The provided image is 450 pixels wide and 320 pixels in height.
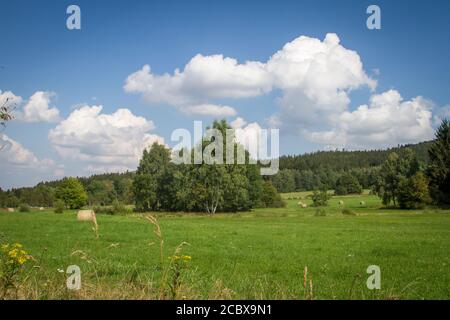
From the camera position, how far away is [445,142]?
248 ft

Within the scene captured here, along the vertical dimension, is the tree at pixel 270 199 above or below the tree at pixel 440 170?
below

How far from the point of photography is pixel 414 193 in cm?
6925

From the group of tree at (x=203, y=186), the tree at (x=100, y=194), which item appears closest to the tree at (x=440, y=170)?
the group of tree at (x=203, y=186)

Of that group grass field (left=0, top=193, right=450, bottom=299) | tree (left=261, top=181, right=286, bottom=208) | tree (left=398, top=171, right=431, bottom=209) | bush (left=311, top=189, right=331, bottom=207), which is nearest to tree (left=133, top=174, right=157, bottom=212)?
tree (left=261, top=181, right=286, bottom=208)

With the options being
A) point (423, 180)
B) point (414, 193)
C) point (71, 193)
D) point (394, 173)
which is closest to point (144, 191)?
point (71, 193)

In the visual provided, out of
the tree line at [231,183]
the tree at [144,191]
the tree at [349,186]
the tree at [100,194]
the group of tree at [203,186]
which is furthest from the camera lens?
the tree at [100,194]

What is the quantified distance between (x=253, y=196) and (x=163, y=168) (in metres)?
22.7

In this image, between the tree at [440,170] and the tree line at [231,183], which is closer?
the tree at [440,170]

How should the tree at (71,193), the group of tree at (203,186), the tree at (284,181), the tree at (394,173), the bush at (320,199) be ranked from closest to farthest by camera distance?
1. the group of tree at (203,186)
2. the tree at (394,173)
3. the bush at (320,199)
4. the tree at (71,193)
5. the tree at (284,181)

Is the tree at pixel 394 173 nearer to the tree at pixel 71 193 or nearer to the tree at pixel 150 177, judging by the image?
the tree at pixel 150 177

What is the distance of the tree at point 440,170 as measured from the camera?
69287 mm

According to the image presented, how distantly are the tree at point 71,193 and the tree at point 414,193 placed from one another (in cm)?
6868

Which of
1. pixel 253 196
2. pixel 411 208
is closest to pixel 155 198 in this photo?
pixel 253 196
